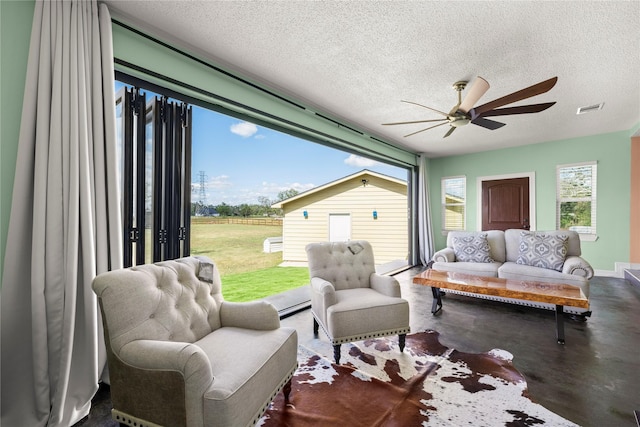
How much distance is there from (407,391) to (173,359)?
1.48 meters

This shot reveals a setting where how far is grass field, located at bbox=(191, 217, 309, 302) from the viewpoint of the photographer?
361 centimetres

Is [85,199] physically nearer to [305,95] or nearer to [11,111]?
[11,111]

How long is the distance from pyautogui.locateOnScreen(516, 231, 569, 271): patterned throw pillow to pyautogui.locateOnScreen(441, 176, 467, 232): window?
2737mm

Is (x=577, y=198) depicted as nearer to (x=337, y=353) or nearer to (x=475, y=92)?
(x=475, y=92)

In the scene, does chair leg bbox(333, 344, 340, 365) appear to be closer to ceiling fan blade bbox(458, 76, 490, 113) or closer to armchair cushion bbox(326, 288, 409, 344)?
armchair cushion bbox(326, 288, 409, 344)

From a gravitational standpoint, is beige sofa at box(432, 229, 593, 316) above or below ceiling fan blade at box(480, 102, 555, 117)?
below

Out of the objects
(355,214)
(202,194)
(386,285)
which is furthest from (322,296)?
(355,214)

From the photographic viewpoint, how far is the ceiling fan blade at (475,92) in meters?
2.30

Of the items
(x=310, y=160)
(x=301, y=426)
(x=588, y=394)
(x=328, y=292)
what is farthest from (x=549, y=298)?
(x=310, y=160)

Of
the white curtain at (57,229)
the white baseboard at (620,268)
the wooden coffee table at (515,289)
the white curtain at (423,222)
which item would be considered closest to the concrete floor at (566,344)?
the wooden coffee table at (515,289)

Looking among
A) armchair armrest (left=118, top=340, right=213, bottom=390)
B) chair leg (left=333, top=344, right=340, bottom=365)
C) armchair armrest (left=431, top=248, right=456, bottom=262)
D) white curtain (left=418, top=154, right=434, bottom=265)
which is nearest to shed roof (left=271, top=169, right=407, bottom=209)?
white curtain (left=418, top=154, right=434, bottom=265)

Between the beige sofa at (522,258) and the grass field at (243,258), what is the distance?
3.14 meters

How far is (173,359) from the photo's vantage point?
3.91 feet

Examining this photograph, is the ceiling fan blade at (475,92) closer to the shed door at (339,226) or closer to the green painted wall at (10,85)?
the green painted wall at (10,85)
